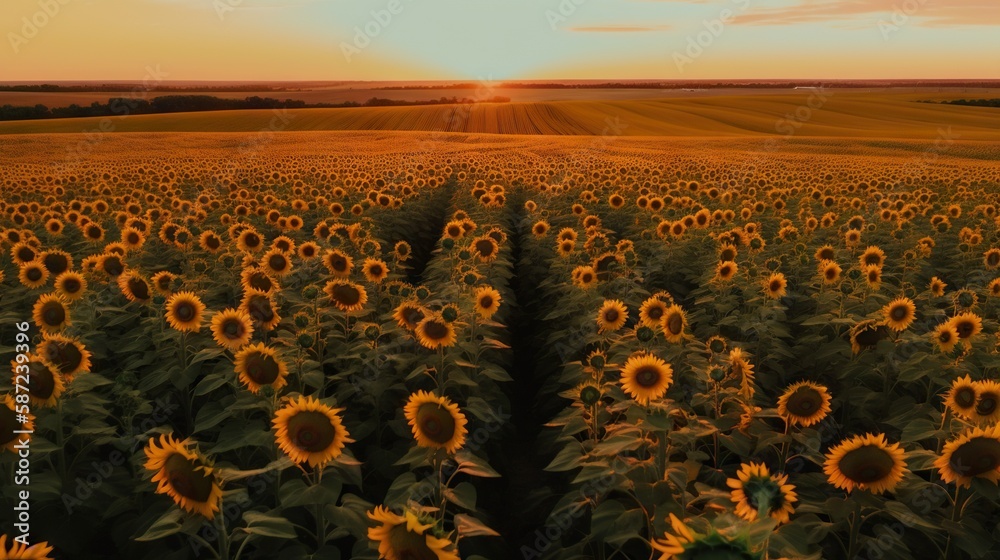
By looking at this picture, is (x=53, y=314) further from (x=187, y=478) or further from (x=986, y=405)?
(x=986, y=405)

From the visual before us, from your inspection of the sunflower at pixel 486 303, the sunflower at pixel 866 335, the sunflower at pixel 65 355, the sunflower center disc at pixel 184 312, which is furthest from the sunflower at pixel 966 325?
the sunflower at pixel 65 355

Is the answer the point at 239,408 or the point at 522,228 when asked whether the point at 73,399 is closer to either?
the point at 239,408

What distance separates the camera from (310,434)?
11.3 ft

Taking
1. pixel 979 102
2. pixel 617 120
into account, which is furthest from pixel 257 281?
pixel 979 102

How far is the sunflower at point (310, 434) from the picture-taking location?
11.3 feet

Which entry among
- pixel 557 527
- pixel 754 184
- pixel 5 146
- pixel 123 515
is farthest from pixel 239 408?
pixel 5 146

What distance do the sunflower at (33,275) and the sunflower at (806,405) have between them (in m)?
7.20

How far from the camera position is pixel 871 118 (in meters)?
75.4

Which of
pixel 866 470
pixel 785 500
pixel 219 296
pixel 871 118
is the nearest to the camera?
pixel 785 500

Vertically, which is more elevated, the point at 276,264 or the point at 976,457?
the point at 976,457

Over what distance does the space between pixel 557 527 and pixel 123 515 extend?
288 cm

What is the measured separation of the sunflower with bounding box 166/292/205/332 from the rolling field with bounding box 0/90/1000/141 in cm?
5788

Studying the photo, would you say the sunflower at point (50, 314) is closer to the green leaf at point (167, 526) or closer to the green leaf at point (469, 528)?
the green leaf at point (167, 526)

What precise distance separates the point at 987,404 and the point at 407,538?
3786mm
